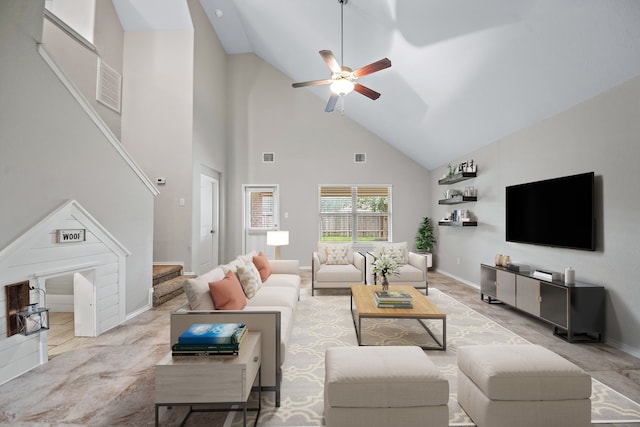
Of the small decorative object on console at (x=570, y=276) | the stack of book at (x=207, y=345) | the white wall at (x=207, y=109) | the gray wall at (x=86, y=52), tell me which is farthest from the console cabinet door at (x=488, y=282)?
the gray wall at (x=86, y=52)

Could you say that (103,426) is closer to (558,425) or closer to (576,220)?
(558,425)

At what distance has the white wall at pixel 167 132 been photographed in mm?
5465

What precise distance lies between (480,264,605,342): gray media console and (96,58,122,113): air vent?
6.78 metres

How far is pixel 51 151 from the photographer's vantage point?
2.74 m

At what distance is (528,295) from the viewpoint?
3518 millimetres

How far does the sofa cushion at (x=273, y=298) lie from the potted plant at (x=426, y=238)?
176 inches

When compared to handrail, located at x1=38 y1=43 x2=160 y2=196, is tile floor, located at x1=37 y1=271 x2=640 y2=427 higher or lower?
lower

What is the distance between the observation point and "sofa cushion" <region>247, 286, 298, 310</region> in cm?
295

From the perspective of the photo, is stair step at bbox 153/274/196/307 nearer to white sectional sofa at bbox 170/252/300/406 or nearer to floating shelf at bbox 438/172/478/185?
white sectional sofa at bbox 170/252/300/406

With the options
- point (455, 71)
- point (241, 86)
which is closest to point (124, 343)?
point (455, 71)

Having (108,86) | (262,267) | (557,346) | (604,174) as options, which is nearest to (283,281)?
(262,267)

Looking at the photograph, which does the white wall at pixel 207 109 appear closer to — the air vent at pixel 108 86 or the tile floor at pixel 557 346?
the air vent at pixel 108 86

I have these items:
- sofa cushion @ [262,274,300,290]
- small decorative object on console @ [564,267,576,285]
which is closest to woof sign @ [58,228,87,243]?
sofa cushion @ [262,274,300,290]

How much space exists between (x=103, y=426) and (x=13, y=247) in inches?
62.5
